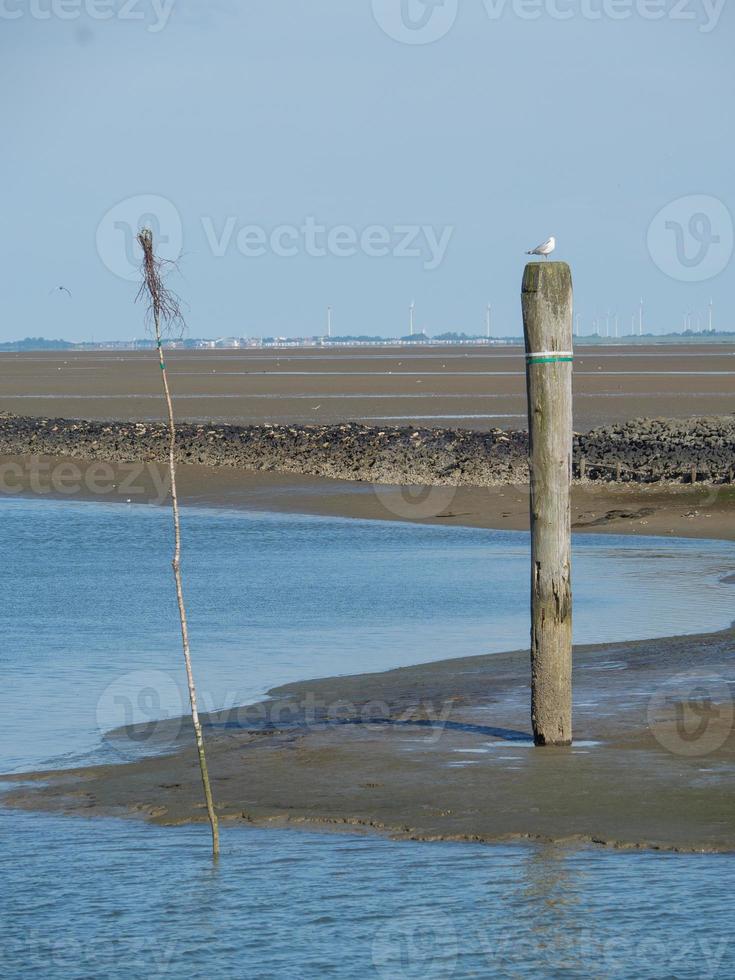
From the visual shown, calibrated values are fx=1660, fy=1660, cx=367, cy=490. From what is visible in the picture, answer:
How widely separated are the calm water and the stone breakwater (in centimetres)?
718

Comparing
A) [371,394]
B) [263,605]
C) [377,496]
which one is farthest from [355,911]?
[371,394]

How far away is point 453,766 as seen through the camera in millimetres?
10352

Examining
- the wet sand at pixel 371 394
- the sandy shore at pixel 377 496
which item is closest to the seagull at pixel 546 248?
the sandy shore at pixel 377 496

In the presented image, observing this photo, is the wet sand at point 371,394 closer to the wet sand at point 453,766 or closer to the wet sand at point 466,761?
the wet sand at point 466,761

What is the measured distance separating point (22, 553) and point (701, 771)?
15.1m

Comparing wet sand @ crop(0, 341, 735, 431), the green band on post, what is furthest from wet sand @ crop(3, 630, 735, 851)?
wet sand @ crop(0, 341, 735, 431)

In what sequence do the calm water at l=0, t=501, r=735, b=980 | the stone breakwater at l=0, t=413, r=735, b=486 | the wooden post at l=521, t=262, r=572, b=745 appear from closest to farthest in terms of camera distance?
the calm water at l=0, t=501, r=735, b=980
the wooden post at l=521, t=262, r=572, b=745
the stone breakwater at l=0, t=413, r=735, b=486

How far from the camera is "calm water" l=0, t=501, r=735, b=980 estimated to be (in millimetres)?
7352

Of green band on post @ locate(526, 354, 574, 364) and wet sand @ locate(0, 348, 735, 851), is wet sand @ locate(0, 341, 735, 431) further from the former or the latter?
green band on post @ locate(526, 354, 574, 364)

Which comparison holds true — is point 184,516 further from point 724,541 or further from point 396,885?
point 396,885

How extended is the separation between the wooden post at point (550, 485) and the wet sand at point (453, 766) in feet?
1.16

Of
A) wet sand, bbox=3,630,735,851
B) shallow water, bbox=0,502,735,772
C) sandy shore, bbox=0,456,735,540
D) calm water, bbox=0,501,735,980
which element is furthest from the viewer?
sandy shore, bbox=0,456,735,540

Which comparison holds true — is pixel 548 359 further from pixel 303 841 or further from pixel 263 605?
pixel 263 605

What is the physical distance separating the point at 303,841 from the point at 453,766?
62.8 inches
